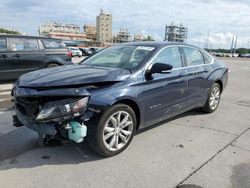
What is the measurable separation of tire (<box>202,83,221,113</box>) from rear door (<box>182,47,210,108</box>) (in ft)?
0.76

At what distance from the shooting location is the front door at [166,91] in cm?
419

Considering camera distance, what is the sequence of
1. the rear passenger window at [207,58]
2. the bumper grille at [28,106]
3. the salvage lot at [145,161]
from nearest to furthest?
the salvage lot at [145,161] < the bumper grille at [28,106] < the rear passenger window at [207,58]

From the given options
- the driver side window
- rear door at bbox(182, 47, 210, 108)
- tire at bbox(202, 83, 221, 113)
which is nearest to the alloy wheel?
the driver side window

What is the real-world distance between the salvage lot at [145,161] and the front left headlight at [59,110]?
67cm

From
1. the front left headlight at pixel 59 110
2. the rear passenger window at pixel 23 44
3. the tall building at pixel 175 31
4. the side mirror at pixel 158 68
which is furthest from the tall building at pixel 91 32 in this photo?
the front left headlight at pixel 59 110

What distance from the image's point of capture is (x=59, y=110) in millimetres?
3285

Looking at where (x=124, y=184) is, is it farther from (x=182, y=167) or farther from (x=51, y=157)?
(x=51, y=157)

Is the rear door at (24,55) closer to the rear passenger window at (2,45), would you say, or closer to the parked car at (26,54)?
the parked car at (26,54)

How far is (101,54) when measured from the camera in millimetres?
5215

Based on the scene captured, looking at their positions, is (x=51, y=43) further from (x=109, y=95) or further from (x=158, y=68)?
(x=109, y=95)

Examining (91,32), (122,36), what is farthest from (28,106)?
(91,32)

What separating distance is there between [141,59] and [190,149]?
61.0 inches

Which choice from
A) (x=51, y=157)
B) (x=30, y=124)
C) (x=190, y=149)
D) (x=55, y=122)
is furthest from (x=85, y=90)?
(x=190, y=149)

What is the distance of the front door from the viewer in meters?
4.19
